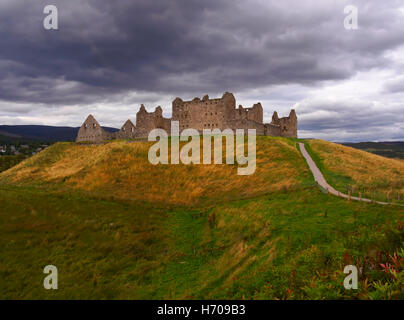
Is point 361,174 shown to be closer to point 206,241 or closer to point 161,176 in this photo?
point 206,241

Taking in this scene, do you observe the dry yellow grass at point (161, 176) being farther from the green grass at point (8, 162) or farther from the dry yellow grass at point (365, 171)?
the green grass at point (8, 162)

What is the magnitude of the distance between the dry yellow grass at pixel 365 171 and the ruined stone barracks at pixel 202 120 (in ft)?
59.6

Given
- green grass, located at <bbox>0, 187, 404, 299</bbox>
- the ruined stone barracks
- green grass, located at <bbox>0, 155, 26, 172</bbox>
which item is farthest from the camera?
green grass, located at <bbox>0, 155, 26, 172</bbox>

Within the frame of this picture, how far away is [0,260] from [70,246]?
4.03m

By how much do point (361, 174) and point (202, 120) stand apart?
152ft

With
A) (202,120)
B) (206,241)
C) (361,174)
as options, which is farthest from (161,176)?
(202,120)

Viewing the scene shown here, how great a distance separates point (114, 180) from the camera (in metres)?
42.5

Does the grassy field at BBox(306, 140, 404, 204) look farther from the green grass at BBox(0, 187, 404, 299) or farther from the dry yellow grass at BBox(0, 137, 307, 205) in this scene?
the green grass at BBox(0, 187, 404, 299)

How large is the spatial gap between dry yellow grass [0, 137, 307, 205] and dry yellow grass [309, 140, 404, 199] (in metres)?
5.27

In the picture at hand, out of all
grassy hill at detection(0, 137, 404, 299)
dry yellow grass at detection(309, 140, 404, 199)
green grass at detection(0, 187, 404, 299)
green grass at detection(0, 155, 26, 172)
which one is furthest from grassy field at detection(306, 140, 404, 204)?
green grass at detection(0, 155, 26, 172)

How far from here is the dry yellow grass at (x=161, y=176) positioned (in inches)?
1305

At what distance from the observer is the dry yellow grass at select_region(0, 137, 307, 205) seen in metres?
33.2

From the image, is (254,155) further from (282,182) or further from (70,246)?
(70,246)

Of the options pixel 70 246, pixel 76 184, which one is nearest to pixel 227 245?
pixel 70 246
